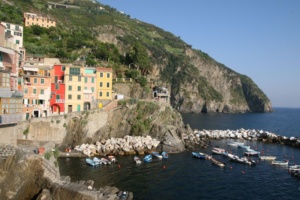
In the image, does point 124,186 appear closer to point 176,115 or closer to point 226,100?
point 176,115

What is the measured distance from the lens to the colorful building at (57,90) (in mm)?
55656

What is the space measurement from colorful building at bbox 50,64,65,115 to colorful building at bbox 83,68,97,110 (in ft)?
15.5

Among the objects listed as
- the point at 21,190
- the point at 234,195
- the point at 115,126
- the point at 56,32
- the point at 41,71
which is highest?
the point at 56,32

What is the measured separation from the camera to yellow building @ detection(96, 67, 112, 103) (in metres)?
60.9

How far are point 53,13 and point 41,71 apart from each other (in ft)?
273

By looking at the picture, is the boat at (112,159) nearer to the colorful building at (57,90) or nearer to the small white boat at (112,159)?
the small white boat at (112,159)

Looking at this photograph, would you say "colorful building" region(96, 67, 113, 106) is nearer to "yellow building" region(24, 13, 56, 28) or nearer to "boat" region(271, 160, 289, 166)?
"boat" region(271, 160, 289, 166)

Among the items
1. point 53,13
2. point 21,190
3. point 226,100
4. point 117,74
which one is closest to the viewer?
point 21,190

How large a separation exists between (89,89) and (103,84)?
3.41 m

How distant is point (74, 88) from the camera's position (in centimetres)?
5744

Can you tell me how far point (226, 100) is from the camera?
195 meters

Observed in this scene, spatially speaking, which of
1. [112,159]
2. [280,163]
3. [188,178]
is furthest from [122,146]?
[280,163]

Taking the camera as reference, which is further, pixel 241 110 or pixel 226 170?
pixel 241 110

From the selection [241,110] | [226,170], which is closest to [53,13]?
[226,170]
